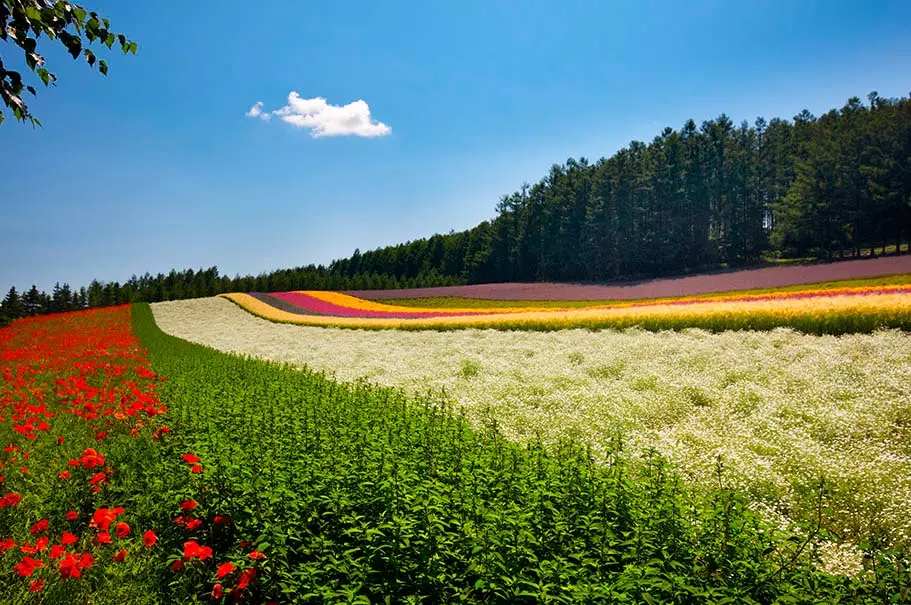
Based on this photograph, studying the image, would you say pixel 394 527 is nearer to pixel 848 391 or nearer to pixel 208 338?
pixel 848 391

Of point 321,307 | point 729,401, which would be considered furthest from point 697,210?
point 729,401

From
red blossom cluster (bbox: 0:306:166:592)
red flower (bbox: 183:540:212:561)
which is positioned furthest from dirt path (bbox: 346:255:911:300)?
red flower (bbox: 183:540:212:561)

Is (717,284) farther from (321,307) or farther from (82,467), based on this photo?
(82,467)

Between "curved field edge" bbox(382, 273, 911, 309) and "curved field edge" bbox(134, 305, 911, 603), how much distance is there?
24514mm

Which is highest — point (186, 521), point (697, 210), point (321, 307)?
point (697, 210)

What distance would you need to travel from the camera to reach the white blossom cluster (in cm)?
522

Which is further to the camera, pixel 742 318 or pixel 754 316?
pixel 742 318

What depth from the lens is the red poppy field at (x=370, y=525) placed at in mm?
3182

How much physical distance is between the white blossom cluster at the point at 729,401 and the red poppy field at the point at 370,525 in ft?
1.90

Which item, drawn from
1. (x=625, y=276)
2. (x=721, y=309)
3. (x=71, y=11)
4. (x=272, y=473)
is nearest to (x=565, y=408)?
(x=272, y=473)

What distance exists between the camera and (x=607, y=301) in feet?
105

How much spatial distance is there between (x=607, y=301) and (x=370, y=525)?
30410mm

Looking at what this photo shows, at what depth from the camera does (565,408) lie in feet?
27.8

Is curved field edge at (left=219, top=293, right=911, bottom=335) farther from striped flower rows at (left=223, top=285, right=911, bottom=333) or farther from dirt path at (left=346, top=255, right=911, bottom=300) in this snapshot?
dirt path at (left=346, top=255, right=911, bottom=300)
